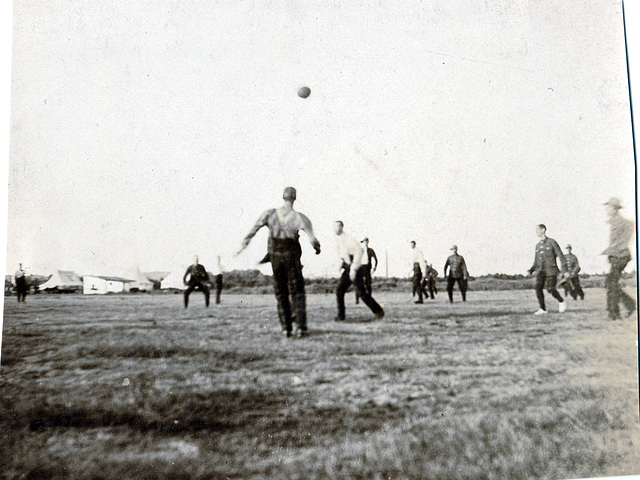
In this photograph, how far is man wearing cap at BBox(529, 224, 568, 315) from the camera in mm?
4418

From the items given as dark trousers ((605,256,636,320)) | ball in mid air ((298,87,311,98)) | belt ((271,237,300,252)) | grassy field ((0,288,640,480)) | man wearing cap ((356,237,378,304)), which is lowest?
grassy field ((0,288,640,480))

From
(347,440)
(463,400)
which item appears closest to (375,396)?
(347,440)

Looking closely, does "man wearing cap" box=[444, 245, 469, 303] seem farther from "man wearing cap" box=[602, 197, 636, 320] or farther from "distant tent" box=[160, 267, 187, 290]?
"distant tent" box=[160, 267, 187, 290]

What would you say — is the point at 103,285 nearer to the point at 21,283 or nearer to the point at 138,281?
the point at 138,281

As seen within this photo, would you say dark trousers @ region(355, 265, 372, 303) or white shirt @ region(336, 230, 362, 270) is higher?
white shirt @ region(336, 230, 362, 270)

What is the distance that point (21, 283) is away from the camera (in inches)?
151

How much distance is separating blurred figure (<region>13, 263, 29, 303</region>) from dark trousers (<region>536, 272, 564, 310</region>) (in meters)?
3.92

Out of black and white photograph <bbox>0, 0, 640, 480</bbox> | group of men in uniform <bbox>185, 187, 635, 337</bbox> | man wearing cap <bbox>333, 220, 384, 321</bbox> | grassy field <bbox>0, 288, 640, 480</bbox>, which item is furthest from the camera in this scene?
man wearing cap <bbox>333, 220, 384, 321</bbox>

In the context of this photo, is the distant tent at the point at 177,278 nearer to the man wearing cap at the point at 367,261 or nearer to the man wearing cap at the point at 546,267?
the man wearing cap at the point at 367,261

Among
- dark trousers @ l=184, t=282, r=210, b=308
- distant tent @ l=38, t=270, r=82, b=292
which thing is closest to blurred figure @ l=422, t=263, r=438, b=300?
dark trousers @ l=184, t=282, r=210, b=308

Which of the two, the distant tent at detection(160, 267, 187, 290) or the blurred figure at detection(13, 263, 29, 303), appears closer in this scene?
the blurred figure at detection(13, 263, 29, 303)

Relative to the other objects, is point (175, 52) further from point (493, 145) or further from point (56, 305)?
point (493, 145)

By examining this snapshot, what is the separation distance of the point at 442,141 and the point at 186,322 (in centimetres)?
246

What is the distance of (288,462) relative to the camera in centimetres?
377
